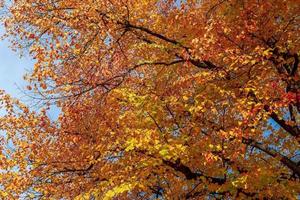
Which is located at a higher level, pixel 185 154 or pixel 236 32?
pixel 236 32

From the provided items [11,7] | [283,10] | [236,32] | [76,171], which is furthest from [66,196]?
[283,10]

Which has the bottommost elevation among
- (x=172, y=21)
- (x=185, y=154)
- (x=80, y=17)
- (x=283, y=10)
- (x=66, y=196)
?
(x=185, y=154)

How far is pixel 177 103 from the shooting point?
14023 mm

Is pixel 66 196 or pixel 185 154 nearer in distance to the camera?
pixel 185 154

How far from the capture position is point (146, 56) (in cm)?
1838

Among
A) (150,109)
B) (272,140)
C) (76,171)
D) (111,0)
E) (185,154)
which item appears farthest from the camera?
(272,140)

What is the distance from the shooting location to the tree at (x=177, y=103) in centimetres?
1310

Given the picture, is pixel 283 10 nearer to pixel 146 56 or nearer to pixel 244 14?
pixel 244 14

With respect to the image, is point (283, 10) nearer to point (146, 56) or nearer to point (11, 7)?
point (146, 56)

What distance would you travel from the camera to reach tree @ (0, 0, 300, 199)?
1310 cm

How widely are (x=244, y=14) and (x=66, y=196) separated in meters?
9.76

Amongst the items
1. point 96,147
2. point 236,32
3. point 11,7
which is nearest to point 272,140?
point 236,32

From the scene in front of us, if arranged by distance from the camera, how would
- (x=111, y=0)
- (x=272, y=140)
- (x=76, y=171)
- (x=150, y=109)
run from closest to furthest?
(x=150, y=109) → (x=111, y=0) → (x=76, y=171) → (x=272, y=140)

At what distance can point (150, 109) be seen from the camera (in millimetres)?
14000
